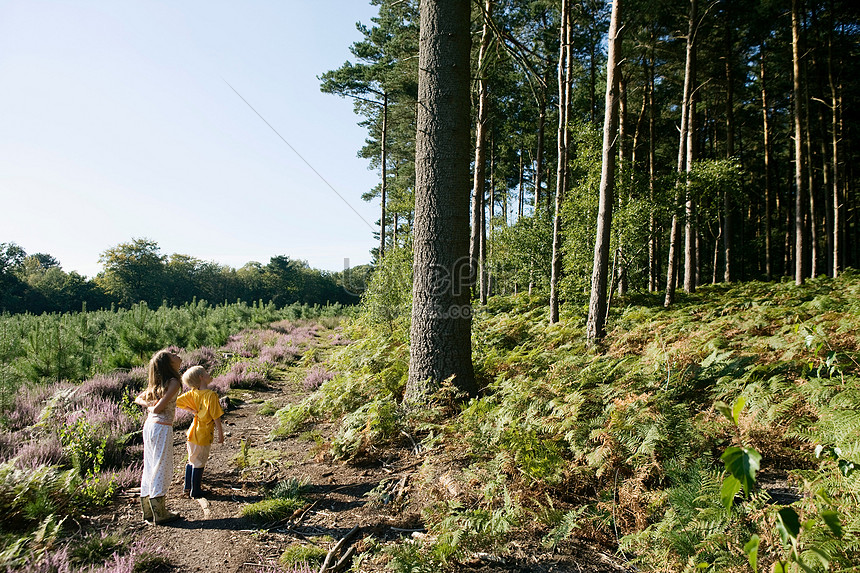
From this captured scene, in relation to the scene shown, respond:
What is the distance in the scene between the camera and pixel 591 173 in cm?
1020

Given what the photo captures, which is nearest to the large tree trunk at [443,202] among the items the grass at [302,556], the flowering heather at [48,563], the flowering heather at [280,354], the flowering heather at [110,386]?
the grass at [302,556]

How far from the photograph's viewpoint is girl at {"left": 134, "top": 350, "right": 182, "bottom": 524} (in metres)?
3.76

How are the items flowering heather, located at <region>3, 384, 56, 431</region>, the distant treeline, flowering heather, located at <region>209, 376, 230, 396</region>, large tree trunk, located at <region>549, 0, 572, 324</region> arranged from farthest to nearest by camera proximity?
the distant treeline → large tree trunk, located at <region>549, 0, 572, 324</region> → flowering heather, located at <region>209, 376, 230, 396</region> → flowering heather, located at <region>3, 384, 56, 431</region>

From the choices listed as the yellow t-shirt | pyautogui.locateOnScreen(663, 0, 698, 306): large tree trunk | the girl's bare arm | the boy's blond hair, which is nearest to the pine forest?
pyautogui.locateOnScreen(663, 0, 698, 306): large tree trunk

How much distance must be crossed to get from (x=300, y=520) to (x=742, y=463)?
11.5 ft

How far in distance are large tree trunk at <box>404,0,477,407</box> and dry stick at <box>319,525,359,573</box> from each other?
6.51ft

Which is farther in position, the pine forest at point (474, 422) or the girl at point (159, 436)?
the girl at point (159, 436)

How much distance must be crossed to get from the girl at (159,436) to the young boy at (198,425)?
0.33m

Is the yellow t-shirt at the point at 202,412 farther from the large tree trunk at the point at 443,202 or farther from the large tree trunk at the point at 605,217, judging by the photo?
the large tree trunk at the point at 605,217

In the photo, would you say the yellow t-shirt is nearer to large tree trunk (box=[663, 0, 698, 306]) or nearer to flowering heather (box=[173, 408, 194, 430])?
flowering heather (box=[173, 408, 194, 430])

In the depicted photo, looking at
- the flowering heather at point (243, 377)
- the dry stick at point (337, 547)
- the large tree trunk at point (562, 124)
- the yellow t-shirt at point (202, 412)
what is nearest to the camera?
the dry stick at point (337, 547)

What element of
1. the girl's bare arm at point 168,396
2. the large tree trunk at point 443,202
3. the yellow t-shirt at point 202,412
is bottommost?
the yellow t-shirt at point 202,412

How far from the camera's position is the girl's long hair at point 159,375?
13.7 feet

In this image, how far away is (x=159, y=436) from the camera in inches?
158
